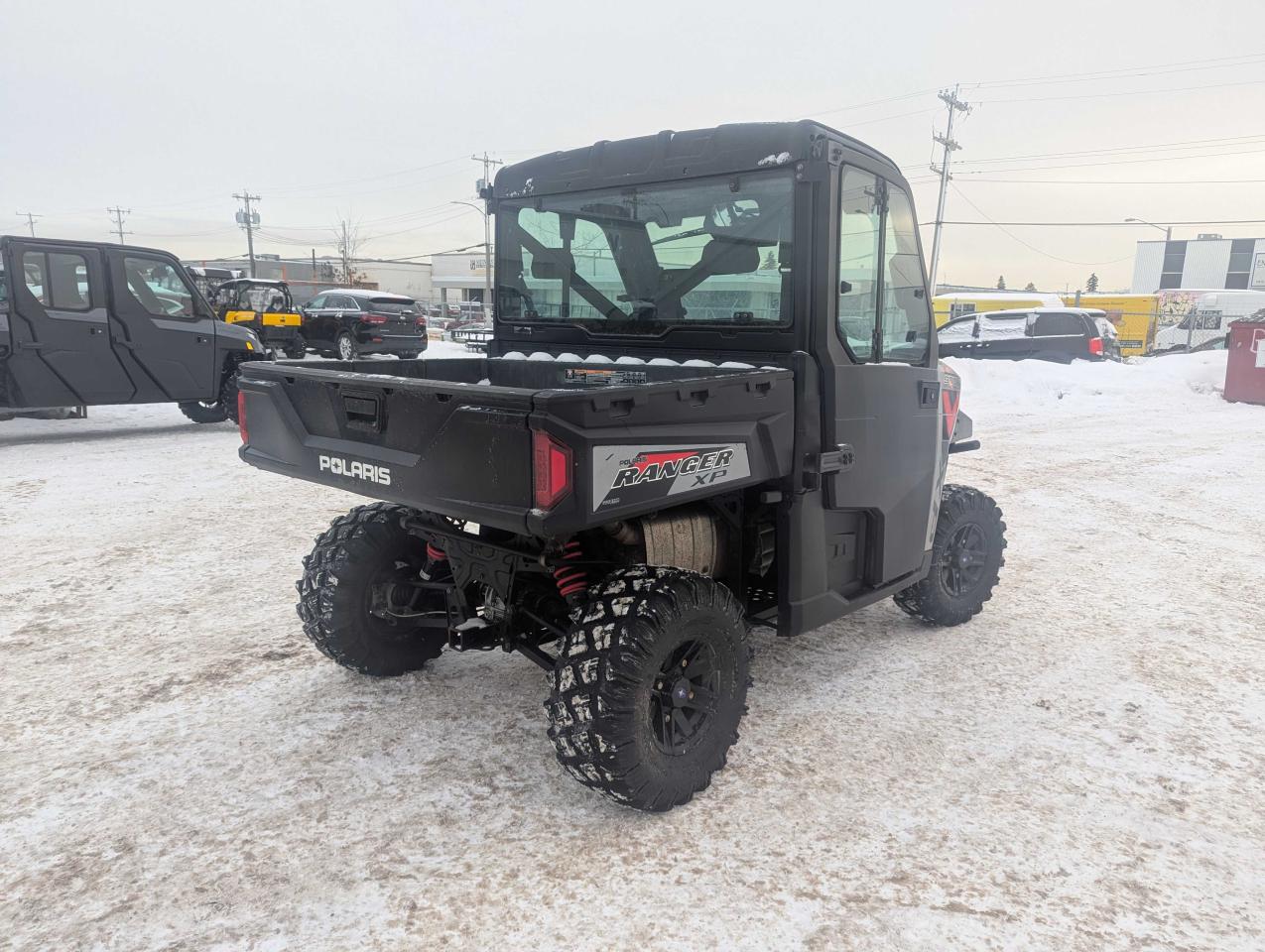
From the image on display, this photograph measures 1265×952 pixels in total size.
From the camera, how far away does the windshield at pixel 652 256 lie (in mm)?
3293

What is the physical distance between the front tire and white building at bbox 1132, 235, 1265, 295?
238 feet

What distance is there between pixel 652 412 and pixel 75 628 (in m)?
3.52

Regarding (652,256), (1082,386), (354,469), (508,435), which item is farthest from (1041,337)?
(508,435)

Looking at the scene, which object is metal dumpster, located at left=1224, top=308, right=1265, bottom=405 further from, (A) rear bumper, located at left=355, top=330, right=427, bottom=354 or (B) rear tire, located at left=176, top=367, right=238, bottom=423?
(A) rear bumper, located at left=355, top=330, right=427, bottom=354

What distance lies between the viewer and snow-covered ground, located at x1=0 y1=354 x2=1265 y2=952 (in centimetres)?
→ 237

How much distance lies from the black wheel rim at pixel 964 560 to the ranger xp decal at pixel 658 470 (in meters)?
2.05

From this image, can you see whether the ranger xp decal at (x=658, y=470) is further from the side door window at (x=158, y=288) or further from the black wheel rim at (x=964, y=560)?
the side door window at (x=158, y=288)

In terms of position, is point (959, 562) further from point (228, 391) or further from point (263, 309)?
point (263, 309)

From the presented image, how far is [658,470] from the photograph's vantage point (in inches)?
104

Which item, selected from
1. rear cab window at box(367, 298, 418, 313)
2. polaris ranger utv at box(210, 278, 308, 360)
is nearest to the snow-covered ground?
polaris ranger utv at box(210, 278, 308, 360)

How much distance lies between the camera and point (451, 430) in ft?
8.48

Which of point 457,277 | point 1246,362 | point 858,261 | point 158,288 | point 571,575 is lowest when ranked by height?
point 571,575

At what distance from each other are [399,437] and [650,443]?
83cm

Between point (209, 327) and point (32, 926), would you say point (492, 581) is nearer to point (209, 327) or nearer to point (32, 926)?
point (32, 926)
